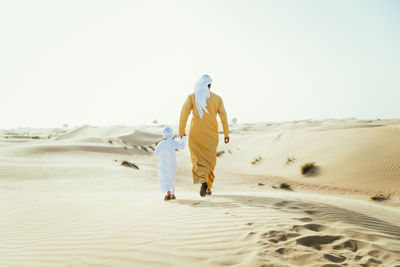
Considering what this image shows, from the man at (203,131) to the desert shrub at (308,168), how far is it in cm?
745

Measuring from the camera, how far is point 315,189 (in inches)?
378

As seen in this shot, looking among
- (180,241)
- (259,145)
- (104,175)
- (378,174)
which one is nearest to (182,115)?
(180,241)

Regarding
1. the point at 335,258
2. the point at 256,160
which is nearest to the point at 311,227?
the point at 335,258

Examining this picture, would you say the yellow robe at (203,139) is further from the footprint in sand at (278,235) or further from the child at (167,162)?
the footprint in sand at (278,235)

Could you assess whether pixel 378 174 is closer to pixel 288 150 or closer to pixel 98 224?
pixel 288 150

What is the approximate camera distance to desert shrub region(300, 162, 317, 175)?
38.9ft

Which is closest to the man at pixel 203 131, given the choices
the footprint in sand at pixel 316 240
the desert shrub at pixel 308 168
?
the footprint in sand at pixel 316 240

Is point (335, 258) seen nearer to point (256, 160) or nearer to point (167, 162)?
point (167, 162)

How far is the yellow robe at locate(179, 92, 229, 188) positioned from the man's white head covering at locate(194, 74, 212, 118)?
0.08 metres

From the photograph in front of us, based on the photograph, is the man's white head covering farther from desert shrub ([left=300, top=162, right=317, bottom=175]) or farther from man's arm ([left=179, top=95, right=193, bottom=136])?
desert shrub ([left=300, top=162, right=317, bottom=175])

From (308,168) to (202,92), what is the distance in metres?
8.07

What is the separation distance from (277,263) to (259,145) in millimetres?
17246

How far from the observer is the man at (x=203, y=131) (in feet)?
18.5

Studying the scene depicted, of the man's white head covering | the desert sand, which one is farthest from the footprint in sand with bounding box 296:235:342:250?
the man's white head covering
